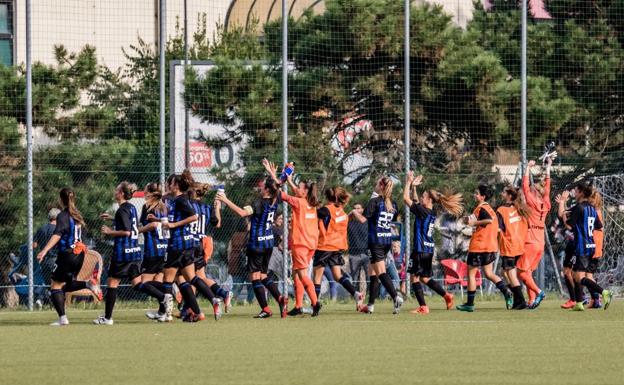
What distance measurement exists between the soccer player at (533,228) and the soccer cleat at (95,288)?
6585 mm

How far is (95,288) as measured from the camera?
23.2m

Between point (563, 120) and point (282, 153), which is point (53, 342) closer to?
point (282, 153)

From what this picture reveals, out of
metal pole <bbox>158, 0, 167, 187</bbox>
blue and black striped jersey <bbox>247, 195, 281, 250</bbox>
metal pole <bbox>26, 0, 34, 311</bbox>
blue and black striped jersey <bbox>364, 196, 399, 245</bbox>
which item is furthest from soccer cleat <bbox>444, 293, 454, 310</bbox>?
metal pole <bbox>26, 0, 34, 311</bbox>

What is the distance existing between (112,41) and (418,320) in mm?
16998

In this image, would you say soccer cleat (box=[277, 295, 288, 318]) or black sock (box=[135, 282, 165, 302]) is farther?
soccer cleat (box=[277, 295, 288, 318])

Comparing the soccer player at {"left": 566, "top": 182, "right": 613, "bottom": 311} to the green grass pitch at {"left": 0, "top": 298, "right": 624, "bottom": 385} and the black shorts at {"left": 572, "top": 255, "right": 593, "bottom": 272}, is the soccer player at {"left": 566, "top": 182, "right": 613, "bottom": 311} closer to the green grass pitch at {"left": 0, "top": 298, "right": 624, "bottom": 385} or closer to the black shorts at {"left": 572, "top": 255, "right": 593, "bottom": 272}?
the black shorts at {"left": 572, "top": 255, "right": 593, "bottom": 272}

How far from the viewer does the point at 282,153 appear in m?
25.8

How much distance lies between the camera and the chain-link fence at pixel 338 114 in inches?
980

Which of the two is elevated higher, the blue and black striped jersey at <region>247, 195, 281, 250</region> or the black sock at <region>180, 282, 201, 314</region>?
the blue and black striped jersey at <region>247, 195, 281, 250</region>

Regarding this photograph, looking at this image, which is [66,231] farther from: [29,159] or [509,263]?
[509,263]

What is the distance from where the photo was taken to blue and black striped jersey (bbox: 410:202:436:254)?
21.0 meters

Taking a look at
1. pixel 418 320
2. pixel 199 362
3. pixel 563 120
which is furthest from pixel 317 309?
pixel 563 120

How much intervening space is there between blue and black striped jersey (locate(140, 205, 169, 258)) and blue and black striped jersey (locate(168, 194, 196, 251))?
32 centimetres

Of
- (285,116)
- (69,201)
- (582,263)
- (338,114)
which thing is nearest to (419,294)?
(582,263)
